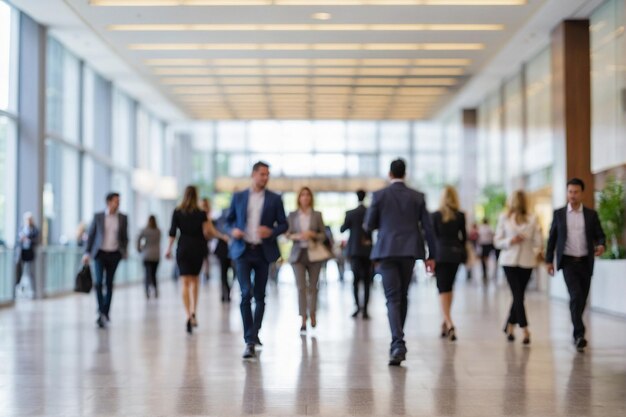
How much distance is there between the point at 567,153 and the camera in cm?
1719

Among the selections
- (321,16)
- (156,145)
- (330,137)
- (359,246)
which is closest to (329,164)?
(330,137)

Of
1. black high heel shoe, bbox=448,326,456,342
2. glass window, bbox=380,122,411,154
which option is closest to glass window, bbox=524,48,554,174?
black high heel shoe, bbox=448,326,456,342

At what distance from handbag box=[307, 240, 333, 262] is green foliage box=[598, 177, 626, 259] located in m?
6.02

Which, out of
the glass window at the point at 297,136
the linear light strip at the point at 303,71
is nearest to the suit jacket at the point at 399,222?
the linear light strip at the point at 303,71

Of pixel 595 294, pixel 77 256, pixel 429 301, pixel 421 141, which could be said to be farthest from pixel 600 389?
pixel 421 141

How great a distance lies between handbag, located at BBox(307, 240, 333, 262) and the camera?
10.7 metres

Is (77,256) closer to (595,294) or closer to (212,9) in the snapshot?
(212,9)

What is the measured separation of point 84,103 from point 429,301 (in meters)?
11.1

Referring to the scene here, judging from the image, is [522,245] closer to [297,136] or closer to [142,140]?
[142,140]

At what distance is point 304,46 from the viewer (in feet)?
60.2

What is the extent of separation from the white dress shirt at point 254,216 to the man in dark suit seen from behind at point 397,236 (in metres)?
1.13

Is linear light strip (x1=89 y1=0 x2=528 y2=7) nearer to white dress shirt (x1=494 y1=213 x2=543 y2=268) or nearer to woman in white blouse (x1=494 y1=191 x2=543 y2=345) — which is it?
woman in white blouse (x1=494 y1=191 x2=543 y2=345)

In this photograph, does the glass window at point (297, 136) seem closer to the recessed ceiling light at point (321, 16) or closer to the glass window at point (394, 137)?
the glass window at point (394, 137)

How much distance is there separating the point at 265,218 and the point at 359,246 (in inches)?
172
